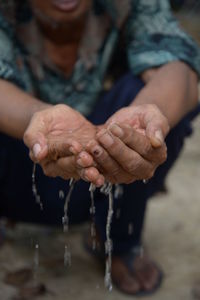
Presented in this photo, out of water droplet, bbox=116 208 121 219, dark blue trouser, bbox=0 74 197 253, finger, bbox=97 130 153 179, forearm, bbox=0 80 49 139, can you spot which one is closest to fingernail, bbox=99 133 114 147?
finger, bbox=97 130 153 179

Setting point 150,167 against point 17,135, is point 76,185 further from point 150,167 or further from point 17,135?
point 150,167

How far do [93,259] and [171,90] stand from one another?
0.81m

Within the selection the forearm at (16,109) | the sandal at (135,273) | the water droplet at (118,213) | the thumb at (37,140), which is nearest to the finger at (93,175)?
the thumb at (37,140)

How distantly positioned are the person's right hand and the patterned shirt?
1.77 ft

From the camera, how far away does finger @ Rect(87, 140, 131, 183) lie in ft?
4.70

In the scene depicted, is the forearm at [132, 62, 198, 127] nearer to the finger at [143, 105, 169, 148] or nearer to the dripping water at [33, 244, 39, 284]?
the finger at [143, 105, 169, 148]

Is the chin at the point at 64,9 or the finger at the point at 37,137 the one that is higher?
the finger at the point at 37,137

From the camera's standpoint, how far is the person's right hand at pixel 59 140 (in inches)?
57.5

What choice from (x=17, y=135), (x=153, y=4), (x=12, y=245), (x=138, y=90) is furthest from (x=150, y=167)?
(x=12, y=245)

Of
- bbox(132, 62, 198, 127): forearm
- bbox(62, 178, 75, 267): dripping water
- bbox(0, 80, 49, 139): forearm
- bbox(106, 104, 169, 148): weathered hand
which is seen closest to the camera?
bbox(106, 104, 169, 148): weathered hand

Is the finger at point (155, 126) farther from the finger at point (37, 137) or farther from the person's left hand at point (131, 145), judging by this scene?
the finger at point (37, 137)

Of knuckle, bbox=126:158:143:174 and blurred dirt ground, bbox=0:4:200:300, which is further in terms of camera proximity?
blurred dirt ground, bbox=0:4:200:300

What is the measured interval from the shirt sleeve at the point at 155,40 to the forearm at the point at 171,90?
0.03 metres

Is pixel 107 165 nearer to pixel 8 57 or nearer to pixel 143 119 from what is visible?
pixel 143 119
